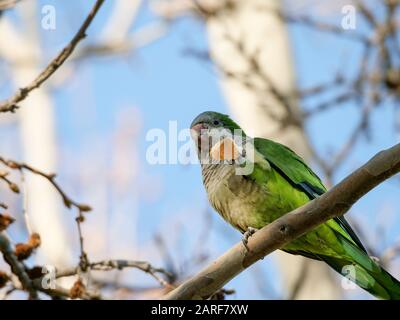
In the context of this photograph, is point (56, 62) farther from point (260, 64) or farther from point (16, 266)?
point (260, 64)

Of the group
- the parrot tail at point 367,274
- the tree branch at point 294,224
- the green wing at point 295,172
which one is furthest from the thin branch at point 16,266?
the parrot tail at point 367,274

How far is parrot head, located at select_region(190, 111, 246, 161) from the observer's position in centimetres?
443

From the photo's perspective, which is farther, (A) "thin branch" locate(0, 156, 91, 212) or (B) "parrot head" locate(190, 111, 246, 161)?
(B) "parrot head" locate(190, 111, 246, 161)

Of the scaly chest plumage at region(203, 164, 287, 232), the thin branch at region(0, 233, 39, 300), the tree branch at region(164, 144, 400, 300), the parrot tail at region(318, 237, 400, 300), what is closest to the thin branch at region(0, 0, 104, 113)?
the thin branch at region(0, 233, 39, 300)

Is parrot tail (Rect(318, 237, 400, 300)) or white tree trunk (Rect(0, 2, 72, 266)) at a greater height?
white tree trunk (Rect(0, 2, 72, 266))

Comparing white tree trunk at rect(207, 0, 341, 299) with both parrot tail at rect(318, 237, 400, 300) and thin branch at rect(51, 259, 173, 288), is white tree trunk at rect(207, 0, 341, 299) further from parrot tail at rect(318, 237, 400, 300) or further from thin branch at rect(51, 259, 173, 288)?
thin branch at rect(51, 259, 173, 288)

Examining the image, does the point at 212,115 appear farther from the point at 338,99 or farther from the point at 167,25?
the point at 167,25

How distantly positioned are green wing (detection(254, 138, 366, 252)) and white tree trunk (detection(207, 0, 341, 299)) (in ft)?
8.07

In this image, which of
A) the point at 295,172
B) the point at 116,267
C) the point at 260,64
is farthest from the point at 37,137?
the point at 116,267

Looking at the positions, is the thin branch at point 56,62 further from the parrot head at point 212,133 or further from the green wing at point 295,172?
the green wing at point 295,172

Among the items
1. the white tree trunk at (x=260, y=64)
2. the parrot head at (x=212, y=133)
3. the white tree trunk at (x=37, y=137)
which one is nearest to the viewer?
the parrot head at (x=212, y=133)

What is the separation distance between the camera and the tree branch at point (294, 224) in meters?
2.72

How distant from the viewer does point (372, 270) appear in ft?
13.3
